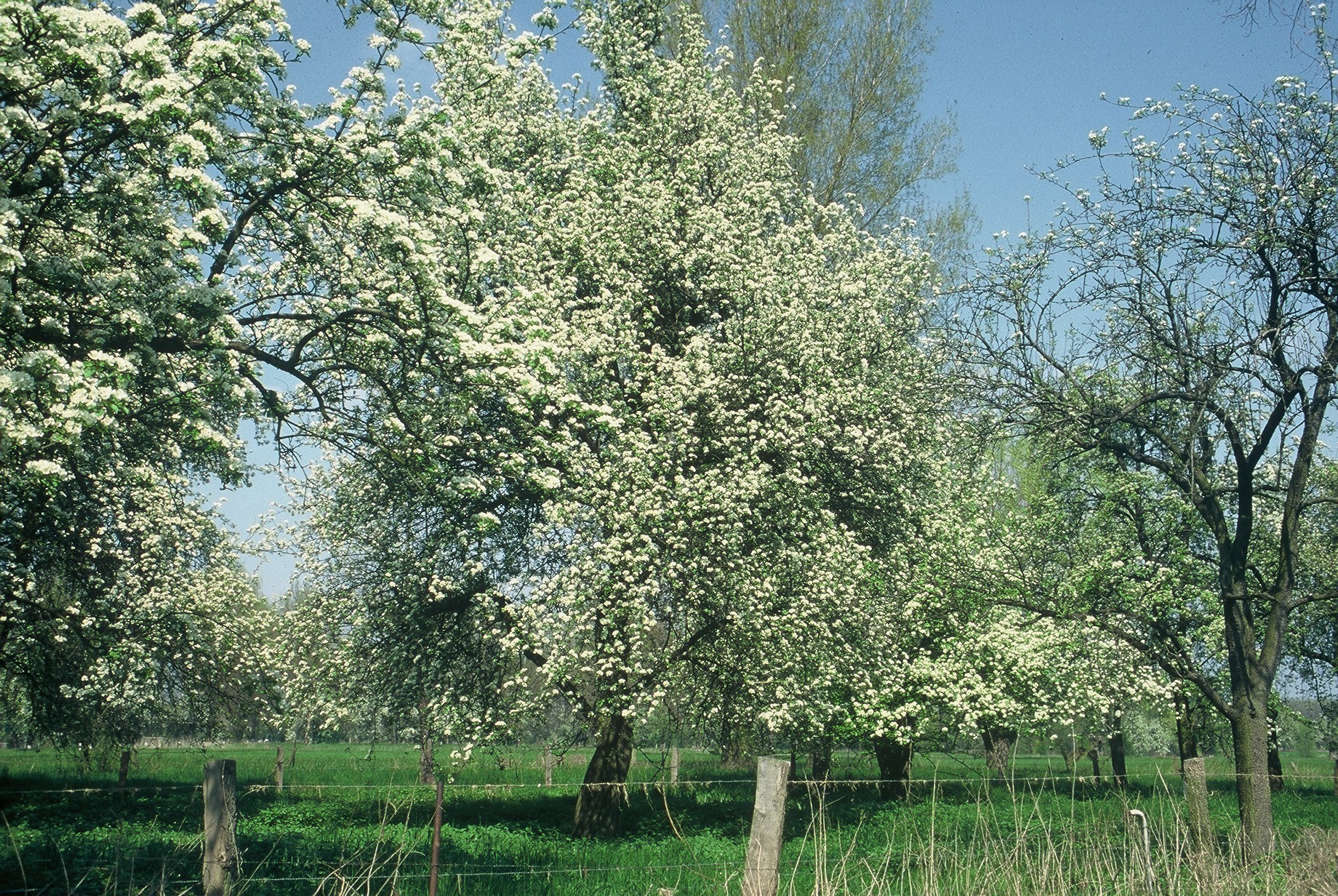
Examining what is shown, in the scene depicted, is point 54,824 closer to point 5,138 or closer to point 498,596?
point 498,596

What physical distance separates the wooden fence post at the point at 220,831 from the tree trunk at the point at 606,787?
10.6m

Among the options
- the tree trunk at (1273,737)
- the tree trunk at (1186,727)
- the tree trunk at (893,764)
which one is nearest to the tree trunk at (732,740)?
the tree trunk at (893,764)

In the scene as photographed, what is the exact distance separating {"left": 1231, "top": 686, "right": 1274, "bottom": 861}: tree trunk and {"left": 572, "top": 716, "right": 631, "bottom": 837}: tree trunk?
9.37 meters

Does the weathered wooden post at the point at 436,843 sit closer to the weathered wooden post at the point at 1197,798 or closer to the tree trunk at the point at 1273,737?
the weathered wooden post at the point at 1197,798

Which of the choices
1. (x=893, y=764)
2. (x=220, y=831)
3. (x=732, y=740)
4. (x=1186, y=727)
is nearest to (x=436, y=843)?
(x=220, y=831)

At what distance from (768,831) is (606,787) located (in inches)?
448

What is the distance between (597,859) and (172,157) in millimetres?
10059

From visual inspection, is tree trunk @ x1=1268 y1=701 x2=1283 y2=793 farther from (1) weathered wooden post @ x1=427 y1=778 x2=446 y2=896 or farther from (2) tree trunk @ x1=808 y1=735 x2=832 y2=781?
(1) weathered wooden post @ x1=427 y1=778 x2=446 y2=896

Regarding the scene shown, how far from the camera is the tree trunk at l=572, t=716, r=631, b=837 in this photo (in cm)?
1783

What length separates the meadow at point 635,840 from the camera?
26.6 ft

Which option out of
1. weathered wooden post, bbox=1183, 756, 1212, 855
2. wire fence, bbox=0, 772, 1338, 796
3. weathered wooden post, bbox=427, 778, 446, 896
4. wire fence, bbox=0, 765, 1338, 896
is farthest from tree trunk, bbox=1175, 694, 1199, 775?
weathered wooden post, bbox=427, 778, 446, 896

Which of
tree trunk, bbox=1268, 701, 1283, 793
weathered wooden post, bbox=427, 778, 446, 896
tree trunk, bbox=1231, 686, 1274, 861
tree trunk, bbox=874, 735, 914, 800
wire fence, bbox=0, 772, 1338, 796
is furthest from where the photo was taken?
tree trunk, bbox=1268, 701, 1283, 793

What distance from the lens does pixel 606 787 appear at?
17531 millimetres

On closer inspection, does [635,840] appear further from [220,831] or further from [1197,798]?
[220,831]
